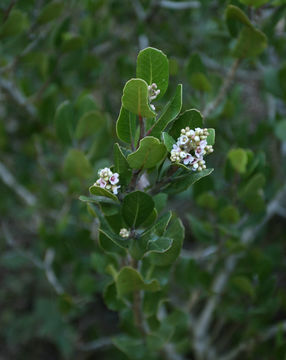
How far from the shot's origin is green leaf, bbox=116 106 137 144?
2.95 ft

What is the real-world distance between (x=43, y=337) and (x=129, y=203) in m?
2.04

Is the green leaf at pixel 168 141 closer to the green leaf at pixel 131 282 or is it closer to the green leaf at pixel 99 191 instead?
the green leaf at pixel 99 191

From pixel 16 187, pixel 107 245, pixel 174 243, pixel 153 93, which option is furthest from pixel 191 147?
pixel 16 187

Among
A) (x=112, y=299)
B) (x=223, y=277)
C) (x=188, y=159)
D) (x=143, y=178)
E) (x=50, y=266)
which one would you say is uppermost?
(x=188, y=159)

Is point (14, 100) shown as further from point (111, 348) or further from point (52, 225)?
point (111, 348)

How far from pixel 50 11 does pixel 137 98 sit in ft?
2.99

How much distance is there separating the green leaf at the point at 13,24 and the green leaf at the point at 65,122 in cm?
31

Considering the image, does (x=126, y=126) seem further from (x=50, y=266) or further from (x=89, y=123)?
(x=50, y=266)

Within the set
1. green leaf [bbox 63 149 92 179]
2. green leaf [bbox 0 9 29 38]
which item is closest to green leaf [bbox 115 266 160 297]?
green leaf [bbox 63 149 92 179]

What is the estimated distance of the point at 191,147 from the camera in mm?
853

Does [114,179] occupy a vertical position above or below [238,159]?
above

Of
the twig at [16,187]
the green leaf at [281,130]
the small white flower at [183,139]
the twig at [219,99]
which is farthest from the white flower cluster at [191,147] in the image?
the twig at [16,187]

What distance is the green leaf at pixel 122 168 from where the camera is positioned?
0.89 m

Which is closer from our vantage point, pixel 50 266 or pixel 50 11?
pixel 50 11
